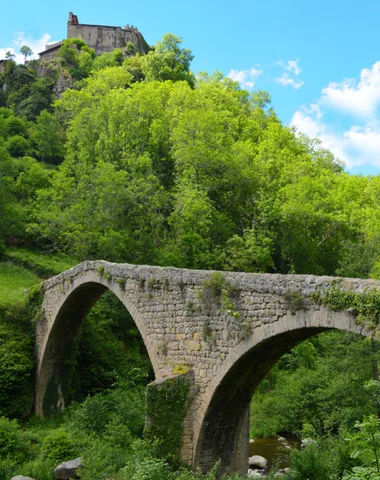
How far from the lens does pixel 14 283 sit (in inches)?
877

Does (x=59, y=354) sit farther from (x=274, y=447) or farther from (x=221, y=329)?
(x=221, y=329)

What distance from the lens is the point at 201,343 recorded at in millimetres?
9625

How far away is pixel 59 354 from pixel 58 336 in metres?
0.66

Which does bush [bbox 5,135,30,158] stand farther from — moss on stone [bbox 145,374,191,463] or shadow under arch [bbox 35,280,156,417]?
moss on stone [bbox 145,374,191,463]

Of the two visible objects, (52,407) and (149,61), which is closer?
(52,407)

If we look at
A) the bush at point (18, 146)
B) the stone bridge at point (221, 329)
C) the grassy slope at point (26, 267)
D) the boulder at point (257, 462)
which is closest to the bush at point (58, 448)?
the stone bridge at point (221, 329)

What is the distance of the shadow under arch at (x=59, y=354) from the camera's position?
16.1 m

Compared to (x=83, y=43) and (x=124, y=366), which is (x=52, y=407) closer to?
(x=124, y=366)

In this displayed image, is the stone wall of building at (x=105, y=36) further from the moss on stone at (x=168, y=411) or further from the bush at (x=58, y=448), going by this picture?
the moss on stone at (x=168, y=411)

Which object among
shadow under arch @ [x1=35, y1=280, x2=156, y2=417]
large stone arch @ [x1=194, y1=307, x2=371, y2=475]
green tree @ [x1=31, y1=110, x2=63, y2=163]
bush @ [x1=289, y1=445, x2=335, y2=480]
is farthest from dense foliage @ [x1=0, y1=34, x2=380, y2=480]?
green tree @ [x1=31, y1=110, x2=63, y2=163]

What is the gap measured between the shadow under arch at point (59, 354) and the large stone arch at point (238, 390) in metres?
6.91

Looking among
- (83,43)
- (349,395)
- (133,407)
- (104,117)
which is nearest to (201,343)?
(133,407)

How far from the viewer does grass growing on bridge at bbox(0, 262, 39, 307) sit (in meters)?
18.1

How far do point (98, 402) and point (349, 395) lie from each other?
7.39 metres
